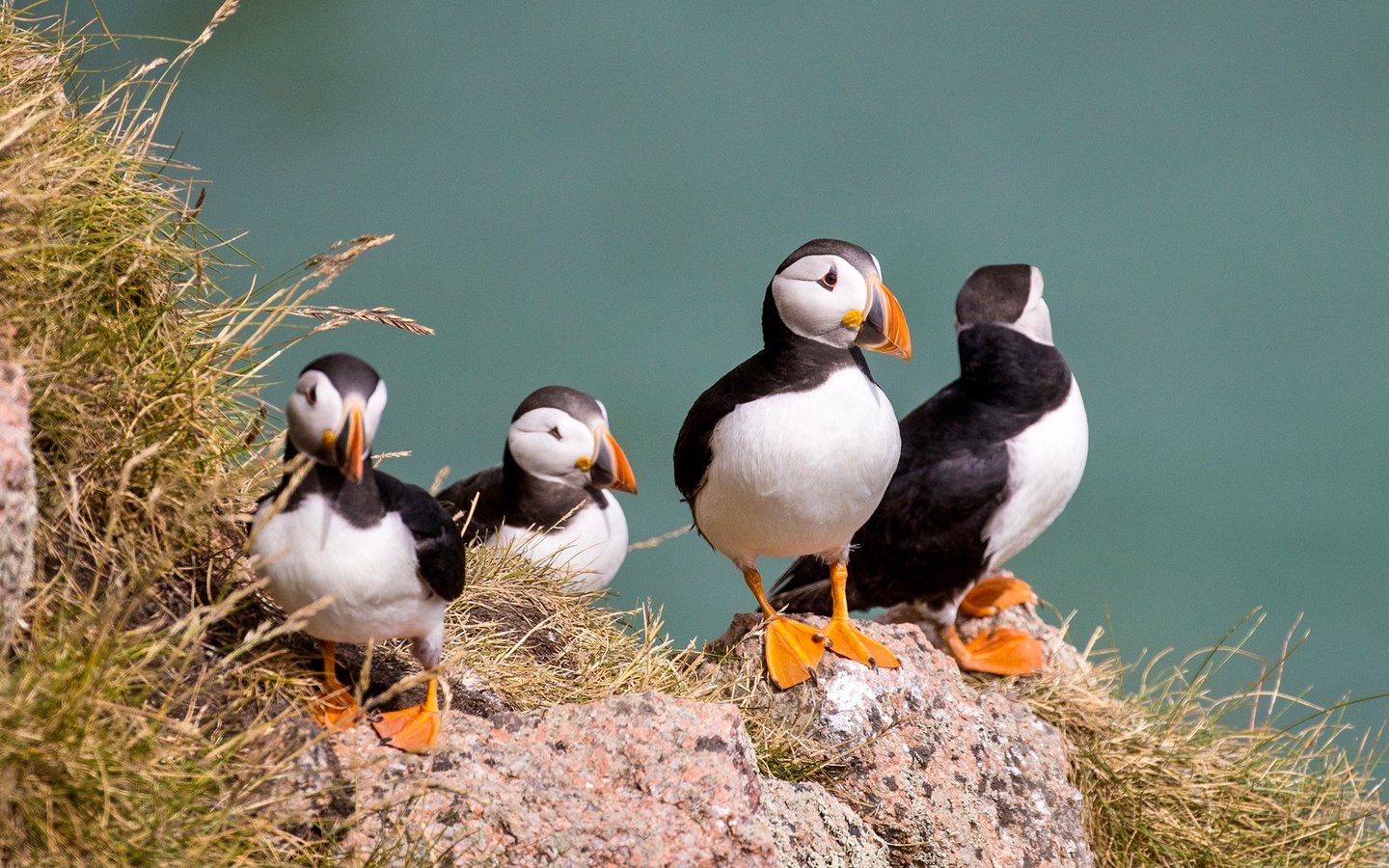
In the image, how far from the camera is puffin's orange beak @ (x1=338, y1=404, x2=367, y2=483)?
95.2 inches

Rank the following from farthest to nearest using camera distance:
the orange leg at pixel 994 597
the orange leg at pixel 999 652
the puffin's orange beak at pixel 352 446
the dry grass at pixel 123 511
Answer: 1. the orange leg at pixel 994 597
2. the orange leg at pixel 999 652
3. the puffin's orange beak at pixel 352 446
4. the dry grass at pixel 123 511

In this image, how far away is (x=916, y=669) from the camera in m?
3.68

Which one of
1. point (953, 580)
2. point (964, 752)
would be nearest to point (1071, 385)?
point (953, 580)

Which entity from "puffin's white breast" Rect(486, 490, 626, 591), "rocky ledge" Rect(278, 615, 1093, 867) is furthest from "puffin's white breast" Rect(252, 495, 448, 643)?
"puffin's white breast" Rect(486, 490, 626, 591)

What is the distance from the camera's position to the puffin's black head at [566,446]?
16.9ft

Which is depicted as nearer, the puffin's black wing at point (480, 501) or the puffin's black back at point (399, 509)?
the puffin's black back at point (399, 509)

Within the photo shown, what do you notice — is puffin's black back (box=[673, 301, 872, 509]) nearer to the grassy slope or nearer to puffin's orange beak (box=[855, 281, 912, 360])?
puffin's orange beak (box=[855, 281, 912, 360])

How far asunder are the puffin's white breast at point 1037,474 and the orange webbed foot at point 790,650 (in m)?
1.18

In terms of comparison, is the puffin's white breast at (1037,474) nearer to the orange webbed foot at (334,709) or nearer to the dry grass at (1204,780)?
the dry grass at (1204,780)

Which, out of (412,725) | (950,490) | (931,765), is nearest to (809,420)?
(931,765)

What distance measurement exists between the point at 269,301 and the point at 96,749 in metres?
1.25

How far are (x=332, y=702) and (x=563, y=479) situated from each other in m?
2.47

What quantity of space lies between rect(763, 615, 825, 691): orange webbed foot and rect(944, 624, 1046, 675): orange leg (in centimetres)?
108

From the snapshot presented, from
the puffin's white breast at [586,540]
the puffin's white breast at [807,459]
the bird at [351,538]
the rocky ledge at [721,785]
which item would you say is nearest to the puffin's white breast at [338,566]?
the bird at [351,538]
